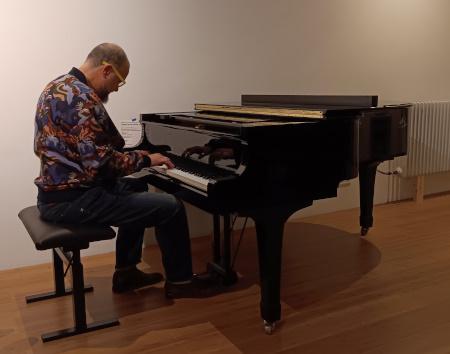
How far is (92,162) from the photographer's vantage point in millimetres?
2312

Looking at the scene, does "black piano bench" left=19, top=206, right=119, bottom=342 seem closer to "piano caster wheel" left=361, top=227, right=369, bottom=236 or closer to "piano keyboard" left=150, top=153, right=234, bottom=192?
"piano keyboard" left=150, top=153, right=234, bottom=192

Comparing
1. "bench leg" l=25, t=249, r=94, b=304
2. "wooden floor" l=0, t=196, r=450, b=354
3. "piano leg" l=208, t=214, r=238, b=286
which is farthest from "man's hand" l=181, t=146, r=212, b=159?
"bench leg" l=25, t=249, r=94, b=304

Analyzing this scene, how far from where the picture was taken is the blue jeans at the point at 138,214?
2.41 metres

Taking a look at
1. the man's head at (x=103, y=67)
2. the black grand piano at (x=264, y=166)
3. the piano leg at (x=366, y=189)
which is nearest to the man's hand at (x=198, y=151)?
the black grand piano at (x=264, y=166)

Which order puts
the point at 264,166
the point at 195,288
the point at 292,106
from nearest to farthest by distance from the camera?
the point at 264,166
the point at 195,288
the point at 292,106

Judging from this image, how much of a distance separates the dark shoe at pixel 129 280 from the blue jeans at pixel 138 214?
28cm

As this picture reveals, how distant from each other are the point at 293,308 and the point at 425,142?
104 inches

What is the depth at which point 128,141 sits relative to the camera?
3377mm

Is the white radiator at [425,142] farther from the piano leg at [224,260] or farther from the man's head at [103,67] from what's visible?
the man's head at [103,67]

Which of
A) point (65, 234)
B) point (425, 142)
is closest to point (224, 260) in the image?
point (65, 234)

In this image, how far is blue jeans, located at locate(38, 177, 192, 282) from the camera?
2.41 m

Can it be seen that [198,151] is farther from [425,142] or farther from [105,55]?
[425,142]

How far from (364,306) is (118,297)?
1.28 meters

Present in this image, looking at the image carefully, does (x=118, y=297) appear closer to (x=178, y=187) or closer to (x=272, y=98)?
(x=178, y=187)
